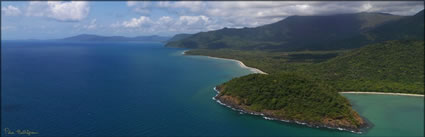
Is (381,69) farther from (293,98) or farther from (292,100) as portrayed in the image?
(292,100)

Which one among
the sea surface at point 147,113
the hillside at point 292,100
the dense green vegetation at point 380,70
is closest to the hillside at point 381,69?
the dense green vegetation at point 380,70

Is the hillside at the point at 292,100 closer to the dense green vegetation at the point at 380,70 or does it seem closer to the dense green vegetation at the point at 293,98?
the dense green vegetation at the point at 293,98

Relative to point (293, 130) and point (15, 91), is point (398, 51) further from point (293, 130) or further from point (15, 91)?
point (15, 91)

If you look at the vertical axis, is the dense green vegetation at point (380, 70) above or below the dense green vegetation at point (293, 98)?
above

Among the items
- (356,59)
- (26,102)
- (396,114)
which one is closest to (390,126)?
(396,114)

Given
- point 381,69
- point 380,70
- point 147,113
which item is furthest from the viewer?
point 381,69

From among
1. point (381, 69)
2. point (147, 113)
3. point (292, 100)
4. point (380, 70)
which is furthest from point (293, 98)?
point (381, 69)
